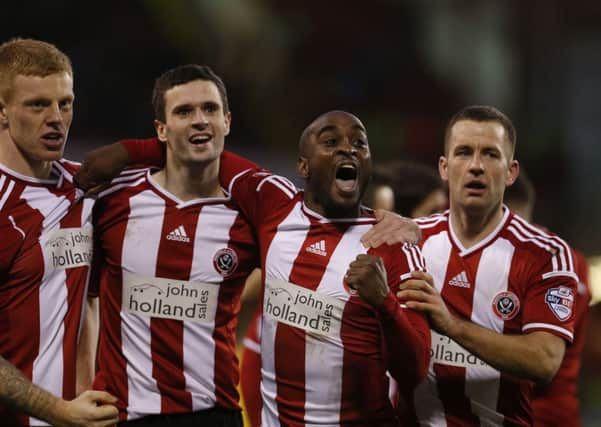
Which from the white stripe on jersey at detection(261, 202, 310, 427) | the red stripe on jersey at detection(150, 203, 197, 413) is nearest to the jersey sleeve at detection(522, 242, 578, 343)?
the white stripe on jersey at detection(261, 202, 310, 427)

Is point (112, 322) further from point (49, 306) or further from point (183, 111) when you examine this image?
point (183, 111)

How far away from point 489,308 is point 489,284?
9 cm

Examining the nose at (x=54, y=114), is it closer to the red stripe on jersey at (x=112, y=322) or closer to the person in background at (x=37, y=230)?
the person in background at (x=37, y=230)

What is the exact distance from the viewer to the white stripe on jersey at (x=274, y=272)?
3578 mm

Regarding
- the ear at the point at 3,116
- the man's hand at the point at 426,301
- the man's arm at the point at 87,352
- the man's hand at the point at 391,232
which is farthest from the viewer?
the man's arm at the point at 87,352

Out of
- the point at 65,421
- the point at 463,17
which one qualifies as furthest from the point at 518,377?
the point at 463,17

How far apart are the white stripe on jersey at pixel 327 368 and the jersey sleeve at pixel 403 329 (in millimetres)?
152

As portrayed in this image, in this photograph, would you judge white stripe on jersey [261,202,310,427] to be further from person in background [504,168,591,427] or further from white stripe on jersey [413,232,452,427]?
person in background [504,168,591,427]

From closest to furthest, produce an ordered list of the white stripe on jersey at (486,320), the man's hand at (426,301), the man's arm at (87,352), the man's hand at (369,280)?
the man's hand at (369,280) < the man's hand at (426,301) < the white stripe on jersey at (486,320) < the man's arm at (87,352)

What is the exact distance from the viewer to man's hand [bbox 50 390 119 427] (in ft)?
10.5

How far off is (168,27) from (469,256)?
9198mm

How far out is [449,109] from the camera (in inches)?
526

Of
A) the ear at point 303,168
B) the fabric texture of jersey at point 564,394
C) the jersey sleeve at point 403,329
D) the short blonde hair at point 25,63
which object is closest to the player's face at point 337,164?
the ear at point 303,168

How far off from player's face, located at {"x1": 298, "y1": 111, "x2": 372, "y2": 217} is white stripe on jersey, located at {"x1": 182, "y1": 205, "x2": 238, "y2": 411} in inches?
16.2
